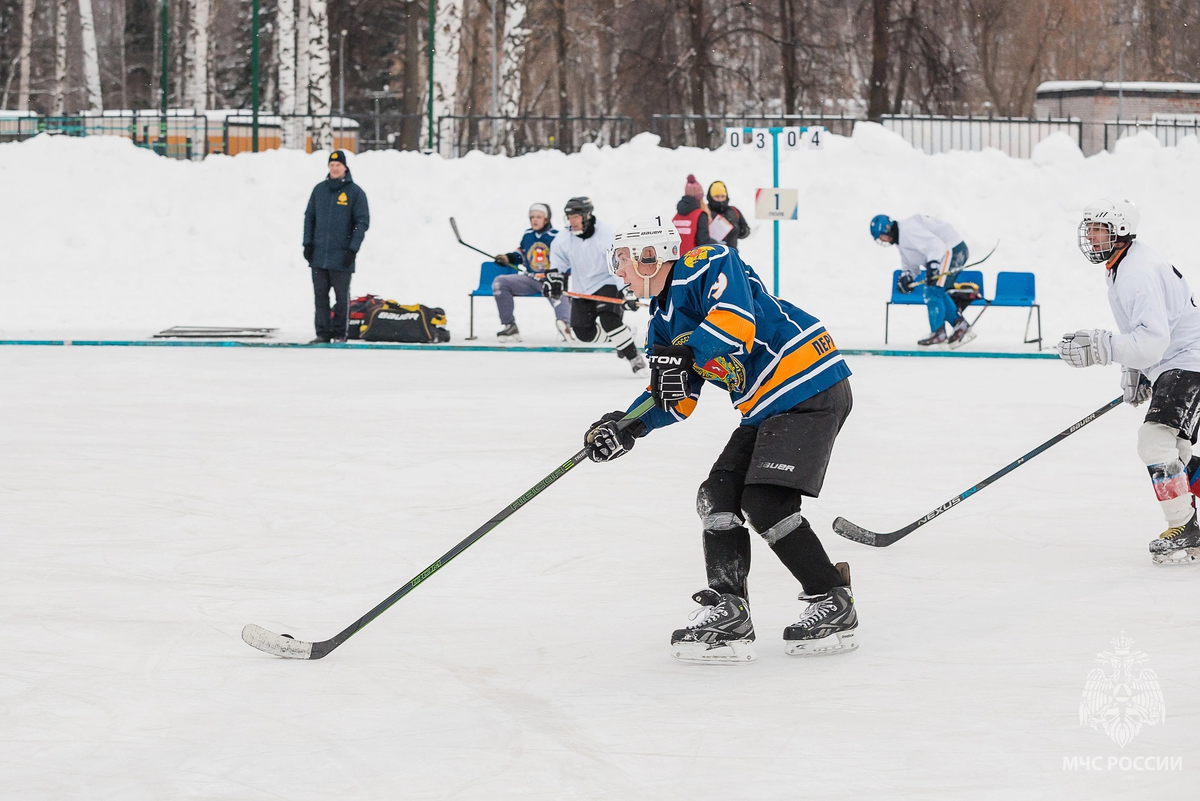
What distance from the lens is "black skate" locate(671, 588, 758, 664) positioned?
11.5ft

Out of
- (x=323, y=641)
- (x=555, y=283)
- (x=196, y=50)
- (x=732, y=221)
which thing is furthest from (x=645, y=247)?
(x=196, y=50)

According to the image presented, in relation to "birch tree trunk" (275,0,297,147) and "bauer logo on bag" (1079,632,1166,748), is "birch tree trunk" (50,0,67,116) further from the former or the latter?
"bauer logo on bag" (1079,632,1166,748)

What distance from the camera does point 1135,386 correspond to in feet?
15.4

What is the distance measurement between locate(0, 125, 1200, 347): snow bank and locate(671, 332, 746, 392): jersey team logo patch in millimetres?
9687

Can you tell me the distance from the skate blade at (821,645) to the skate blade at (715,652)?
0.11 metres

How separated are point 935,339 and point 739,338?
808 cm

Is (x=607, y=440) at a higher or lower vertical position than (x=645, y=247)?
lower

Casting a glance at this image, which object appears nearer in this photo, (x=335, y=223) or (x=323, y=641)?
(x=323, y=641)

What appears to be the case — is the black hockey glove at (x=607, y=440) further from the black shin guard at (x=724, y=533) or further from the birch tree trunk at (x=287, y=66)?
the birch tree trunk at (x=287, y=66)

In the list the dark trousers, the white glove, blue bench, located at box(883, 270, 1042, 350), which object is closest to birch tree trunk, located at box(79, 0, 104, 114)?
the dark trousers

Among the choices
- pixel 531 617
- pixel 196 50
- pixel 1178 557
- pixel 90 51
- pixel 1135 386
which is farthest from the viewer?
pixel 90 51

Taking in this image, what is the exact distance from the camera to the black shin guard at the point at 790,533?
11.3 ft

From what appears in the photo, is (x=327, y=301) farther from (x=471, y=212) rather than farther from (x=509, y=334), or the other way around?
(x=471, y=212)

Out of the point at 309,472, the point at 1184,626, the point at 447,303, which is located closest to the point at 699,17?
the point at 447,303
